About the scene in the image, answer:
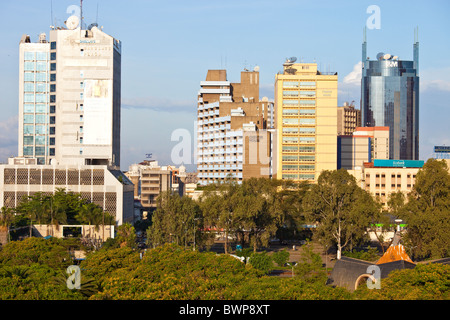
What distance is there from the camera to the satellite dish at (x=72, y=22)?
4841 inches

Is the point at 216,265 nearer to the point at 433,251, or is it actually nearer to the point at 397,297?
the point at 397,297

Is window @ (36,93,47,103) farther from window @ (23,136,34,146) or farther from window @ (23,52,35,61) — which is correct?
window @ (23,136,34,146)

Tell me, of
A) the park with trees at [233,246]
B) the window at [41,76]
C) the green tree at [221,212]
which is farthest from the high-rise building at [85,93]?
the green tree at [221,212]

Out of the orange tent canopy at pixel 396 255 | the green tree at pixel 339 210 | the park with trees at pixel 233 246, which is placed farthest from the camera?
the green tree at pixel 339 210

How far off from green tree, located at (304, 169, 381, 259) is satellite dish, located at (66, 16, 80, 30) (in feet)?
227

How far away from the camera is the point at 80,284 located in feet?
131

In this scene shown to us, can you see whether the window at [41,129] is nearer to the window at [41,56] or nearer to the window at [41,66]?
the window at [41,66]

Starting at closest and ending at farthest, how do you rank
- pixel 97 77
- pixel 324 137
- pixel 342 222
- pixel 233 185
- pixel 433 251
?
pixel 433 251
pixel 342 222
pixel 233 185
pixel 97 77
pixel 324 137

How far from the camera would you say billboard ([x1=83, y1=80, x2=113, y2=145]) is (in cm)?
11650

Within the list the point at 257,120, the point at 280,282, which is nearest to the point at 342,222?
the point at 280,282

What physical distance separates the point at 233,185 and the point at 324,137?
1972 inches

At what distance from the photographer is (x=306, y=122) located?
13250cm

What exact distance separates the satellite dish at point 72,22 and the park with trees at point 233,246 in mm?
46765

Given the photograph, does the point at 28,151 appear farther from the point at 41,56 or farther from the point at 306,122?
the point at 306,122
